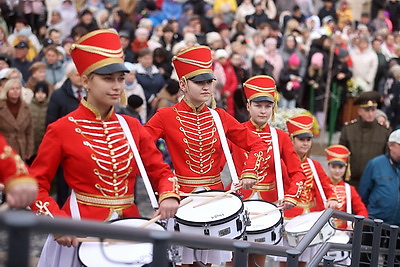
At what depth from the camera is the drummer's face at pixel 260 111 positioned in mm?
6680

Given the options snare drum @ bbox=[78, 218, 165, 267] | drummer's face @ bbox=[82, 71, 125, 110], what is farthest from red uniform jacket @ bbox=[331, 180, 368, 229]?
snare drum @ bbox=[78, 218, 165, 267]

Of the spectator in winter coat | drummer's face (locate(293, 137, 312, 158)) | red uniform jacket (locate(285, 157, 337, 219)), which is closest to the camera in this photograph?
red uniform jacket (locate(285, 157, 337, 219))

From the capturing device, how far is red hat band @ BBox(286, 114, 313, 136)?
25.0ft

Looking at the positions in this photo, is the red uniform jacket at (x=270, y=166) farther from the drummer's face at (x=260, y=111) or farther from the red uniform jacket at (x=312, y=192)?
the red uniform jacket at (x=312, y=192)

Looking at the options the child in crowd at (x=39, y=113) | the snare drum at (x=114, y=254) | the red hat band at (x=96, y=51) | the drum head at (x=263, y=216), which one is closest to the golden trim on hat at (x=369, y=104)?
the drum head at (x=263, y=216)

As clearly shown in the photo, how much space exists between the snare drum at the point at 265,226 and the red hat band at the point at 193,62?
113cm

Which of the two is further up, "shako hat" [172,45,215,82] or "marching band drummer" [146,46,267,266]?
"shako hat" [172,45,215,82]

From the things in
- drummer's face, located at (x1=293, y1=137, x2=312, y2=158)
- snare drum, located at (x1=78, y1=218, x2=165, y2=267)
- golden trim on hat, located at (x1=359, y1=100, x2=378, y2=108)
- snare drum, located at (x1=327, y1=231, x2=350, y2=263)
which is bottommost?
snare drum, located at (x1=327, y1=231, x2=350, y2=263)

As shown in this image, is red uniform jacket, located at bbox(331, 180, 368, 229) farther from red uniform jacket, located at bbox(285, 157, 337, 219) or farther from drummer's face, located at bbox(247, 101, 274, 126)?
drummer's face, located at bbox(247, 101, 274, 126)

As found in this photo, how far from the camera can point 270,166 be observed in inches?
260

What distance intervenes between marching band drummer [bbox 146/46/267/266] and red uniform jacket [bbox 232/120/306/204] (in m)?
0.58

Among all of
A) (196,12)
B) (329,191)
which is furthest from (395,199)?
(196,12)

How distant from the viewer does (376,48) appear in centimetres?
1641

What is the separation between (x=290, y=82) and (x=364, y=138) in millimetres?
4452
